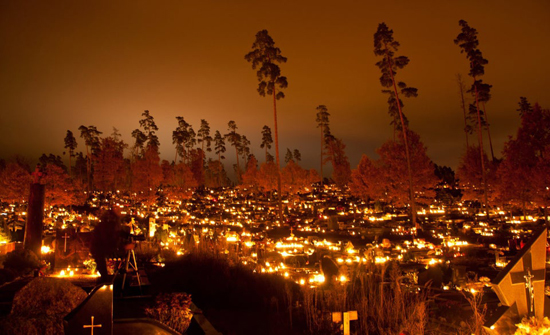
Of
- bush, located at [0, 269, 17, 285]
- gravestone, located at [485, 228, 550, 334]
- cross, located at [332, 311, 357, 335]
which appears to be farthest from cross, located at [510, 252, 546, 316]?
bush, located at [0, 269, 17, 285]

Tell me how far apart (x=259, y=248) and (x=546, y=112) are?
75.5 ft

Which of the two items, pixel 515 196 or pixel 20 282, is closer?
pixel 20 282

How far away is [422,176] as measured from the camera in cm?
3019

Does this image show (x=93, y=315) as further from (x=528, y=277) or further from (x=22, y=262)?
(x=22, y=262)

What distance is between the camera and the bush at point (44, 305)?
5355mm

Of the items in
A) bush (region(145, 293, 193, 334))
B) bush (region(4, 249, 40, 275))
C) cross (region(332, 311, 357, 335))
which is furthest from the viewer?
bush (region(4, 249, 40, 275))

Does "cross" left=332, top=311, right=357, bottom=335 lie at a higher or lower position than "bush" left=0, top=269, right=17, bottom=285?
lower

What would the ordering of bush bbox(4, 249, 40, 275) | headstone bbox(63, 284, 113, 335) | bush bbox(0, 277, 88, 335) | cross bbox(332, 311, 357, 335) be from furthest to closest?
1. bush bbox(4, 249, 40, 275)
2. cross bbox(332, 311, 357, 335)
3. bush bbox(0, 277, 88, 335)
4. headstone bbox(63, 284, 113, 335)

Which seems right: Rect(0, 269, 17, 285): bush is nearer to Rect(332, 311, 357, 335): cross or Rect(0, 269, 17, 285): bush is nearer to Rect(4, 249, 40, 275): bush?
Rect(4, 249, 40, 275): bush

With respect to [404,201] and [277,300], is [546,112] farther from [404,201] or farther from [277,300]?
[277,300]

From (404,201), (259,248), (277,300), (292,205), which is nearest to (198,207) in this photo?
(292,205)

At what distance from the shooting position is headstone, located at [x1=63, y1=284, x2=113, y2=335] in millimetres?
4691

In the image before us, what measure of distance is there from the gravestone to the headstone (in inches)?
200

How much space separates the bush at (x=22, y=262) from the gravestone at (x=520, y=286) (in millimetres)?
12081
